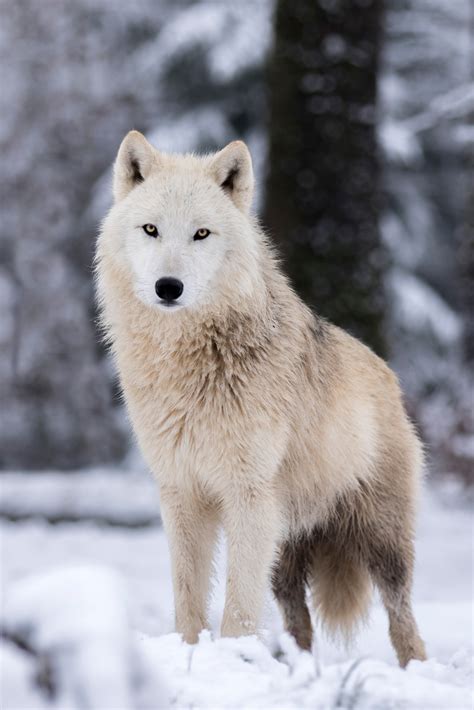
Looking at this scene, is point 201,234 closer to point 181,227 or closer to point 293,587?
point 181,227

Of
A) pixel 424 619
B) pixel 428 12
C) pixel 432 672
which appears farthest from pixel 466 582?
pixel 428 12

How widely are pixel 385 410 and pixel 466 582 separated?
436 centimetres

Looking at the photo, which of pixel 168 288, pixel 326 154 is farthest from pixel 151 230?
pixel 326 154

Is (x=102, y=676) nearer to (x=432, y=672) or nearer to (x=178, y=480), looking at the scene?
(x=432, y=672)

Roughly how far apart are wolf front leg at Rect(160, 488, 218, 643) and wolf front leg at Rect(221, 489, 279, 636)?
290mm

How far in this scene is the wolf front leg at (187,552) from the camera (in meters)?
4.64

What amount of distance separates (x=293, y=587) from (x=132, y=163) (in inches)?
100

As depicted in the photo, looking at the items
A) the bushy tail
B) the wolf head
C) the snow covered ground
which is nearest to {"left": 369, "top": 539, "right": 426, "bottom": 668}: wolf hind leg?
the bushy tail

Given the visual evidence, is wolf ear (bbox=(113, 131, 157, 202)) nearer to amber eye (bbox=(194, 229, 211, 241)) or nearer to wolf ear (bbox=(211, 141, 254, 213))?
wolf ear (bbox=(211, 141, 254, 213))

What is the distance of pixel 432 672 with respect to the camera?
3643mm

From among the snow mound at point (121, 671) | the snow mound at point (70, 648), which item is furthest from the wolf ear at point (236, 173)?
the snow mound at point (70, 648)

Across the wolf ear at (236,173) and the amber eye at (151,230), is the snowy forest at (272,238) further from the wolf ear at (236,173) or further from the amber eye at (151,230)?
the wolf ear at (236,173)

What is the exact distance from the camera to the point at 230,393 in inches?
174

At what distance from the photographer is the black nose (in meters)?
4.20
